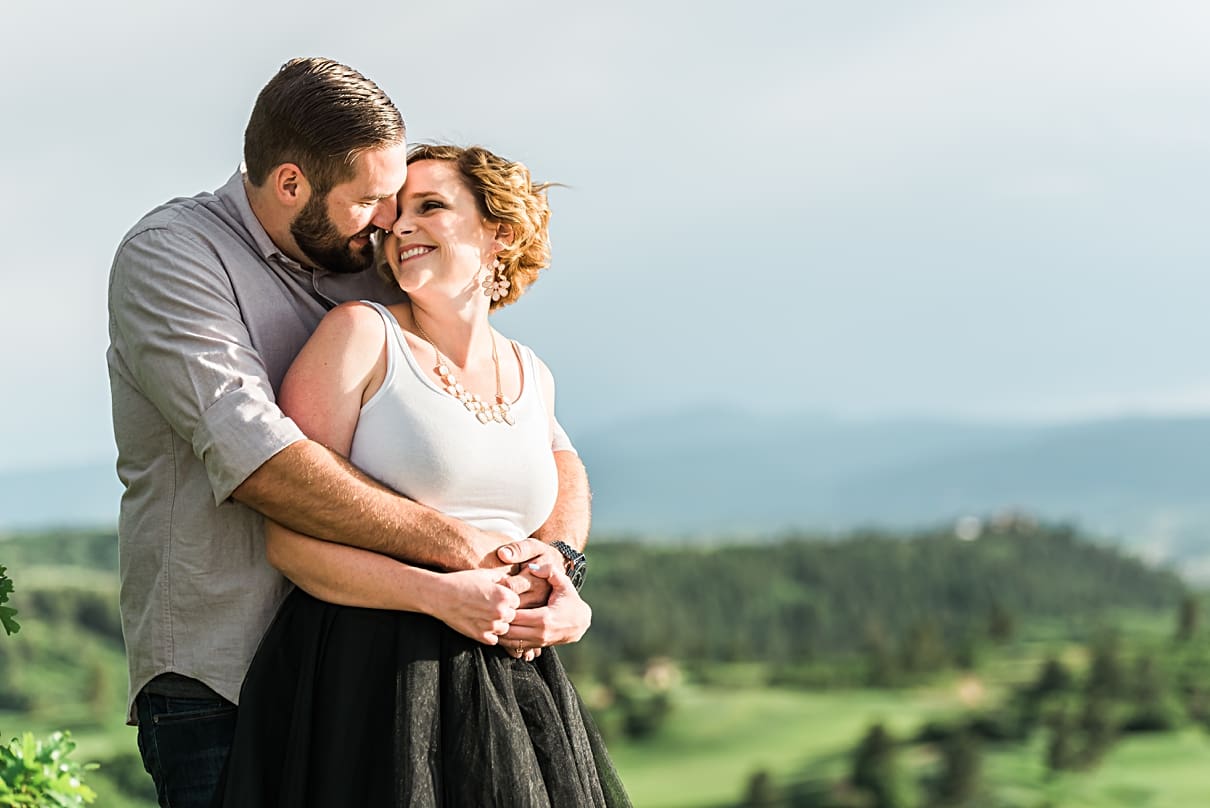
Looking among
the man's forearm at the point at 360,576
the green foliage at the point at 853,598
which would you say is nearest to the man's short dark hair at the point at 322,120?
the man's forearm at the point at 360,576

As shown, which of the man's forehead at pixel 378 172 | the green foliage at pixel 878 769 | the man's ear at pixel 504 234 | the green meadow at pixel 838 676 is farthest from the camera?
the green foliage at pixel 878 769

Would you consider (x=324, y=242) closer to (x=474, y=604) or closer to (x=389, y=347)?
(x=389, y=347)

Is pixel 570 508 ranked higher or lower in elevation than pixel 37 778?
higher

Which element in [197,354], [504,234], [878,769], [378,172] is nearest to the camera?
[197,354]

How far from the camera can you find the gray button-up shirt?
245 centimetres

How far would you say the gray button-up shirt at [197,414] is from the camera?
8.04 feet

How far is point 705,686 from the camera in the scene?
13.6m

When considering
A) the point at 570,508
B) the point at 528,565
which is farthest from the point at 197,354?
the point at 570,508

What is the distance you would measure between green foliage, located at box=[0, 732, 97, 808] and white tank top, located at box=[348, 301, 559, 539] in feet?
2.18

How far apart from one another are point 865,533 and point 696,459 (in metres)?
86.6

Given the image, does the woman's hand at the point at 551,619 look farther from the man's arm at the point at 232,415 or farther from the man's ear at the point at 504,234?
the man's ear at the point at 504,234

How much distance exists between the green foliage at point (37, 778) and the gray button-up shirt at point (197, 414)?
0.25 m

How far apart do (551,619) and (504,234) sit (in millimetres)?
685

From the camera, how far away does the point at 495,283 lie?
2.74m
